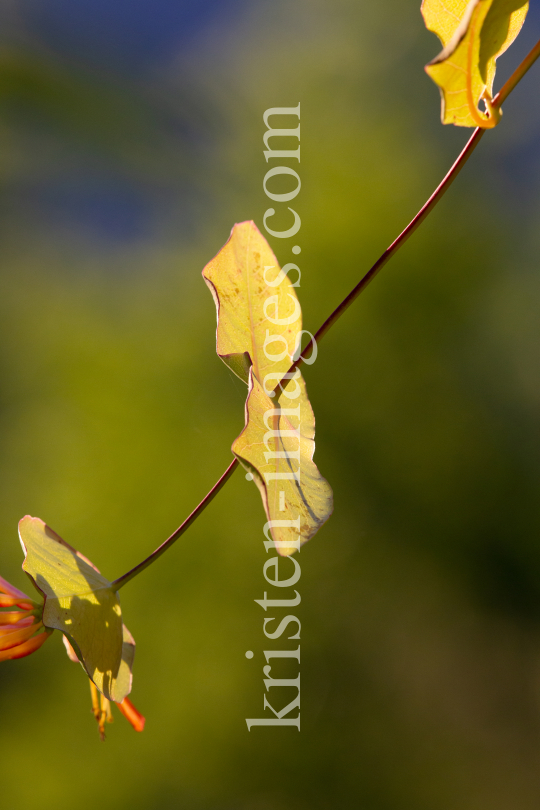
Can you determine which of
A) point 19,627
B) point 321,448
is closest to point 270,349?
point 19,627

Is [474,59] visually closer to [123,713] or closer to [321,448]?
[123,713]

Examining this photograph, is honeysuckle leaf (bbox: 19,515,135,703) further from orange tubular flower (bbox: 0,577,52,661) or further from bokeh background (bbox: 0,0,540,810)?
bokeh background (bbox: 0,0,540,810)

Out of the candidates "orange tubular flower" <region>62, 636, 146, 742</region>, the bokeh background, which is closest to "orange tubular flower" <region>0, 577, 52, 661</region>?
"orange tubular flower" <region>62, 636, 146, 742</region>

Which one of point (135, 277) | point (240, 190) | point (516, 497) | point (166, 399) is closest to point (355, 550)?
point (516, 497)

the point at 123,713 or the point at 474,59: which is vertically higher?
the point at 474,59

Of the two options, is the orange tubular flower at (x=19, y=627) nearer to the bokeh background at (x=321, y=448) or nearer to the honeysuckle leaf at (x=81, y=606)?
the honeysuckle leaf at (x=81, y=606)
